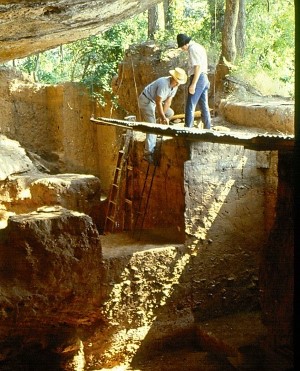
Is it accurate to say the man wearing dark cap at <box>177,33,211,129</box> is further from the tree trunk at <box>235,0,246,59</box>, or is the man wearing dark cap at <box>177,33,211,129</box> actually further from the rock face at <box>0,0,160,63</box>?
the tree trunk at <box>235,0,246,59</box>

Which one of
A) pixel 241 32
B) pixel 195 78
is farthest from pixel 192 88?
pixel 241 32

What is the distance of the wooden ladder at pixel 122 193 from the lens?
32.8 feet

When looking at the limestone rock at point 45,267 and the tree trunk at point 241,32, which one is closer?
the limestone rock at point 45,267

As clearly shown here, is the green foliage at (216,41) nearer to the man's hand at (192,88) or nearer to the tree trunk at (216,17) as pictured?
the tree trunk at (216,17)

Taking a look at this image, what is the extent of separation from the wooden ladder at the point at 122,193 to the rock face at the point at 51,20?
279 cm

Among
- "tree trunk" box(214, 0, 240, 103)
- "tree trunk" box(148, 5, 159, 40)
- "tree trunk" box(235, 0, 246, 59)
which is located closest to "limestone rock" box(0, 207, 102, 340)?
"tree trunk" box(214, 0, 240, 103)

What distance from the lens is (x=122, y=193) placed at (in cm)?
1014

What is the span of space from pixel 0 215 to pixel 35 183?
2.82 feet

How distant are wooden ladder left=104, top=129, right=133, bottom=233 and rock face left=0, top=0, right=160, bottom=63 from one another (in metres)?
2.79

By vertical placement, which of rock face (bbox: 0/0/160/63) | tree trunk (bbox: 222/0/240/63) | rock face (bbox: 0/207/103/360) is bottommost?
rock face (bbox: 0/207/103/360)

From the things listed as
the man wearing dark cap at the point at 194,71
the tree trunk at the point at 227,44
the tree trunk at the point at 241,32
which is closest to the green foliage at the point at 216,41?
the tree trunk at the point at 241,32

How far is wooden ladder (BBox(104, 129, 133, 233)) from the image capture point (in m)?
10.0

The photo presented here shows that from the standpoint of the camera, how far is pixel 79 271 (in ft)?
24.4

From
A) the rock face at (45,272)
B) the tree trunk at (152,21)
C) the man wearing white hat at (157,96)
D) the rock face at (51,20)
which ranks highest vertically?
the tree trunk at (152,21)
